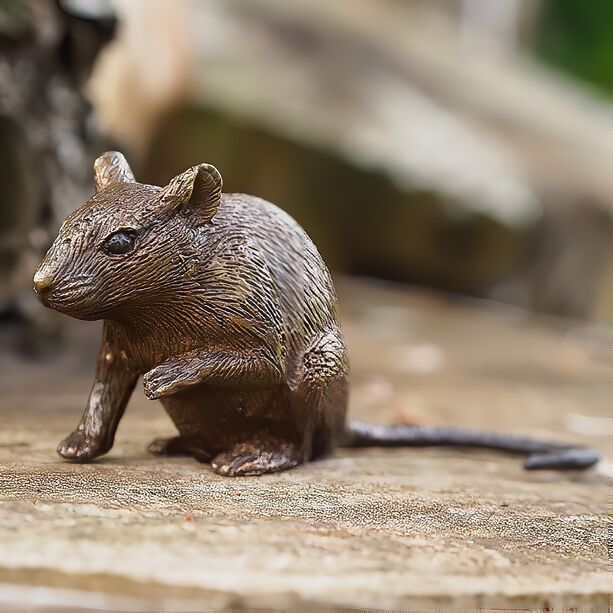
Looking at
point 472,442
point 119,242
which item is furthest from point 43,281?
point 472,442

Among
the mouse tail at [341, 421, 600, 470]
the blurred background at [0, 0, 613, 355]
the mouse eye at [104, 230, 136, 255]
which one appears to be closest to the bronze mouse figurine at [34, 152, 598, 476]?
the mouse eye at [104, 230, 136, 255]

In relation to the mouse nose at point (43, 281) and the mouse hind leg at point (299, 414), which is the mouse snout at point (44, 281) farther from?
the mouse hind leg at point (299, 414)

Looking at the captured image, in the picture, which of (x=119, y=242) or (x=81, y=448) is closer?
(x=119, y=242)

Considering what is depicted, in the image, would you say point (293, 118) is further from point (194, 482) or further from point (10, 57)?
point (194, 482)

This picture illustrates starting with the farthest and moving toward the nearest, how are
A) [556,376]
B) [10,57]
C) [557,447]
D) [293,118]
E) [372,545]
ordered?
1. [293,118]
2. [556,376]
3. [10,57]
4. [557,447]
5. [372,545]

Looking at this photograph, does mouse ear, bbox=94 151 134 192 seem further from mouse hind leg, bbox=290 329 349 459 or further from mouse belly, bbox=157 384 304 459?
mouse hind leg, bbox=290 329 349 459

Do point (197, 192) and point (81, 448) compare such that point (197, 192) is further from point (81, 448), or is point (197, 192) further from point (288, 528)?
point (288, 528)

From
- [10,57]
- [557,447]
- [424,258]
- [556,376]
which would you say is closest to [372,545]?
[557,447]
